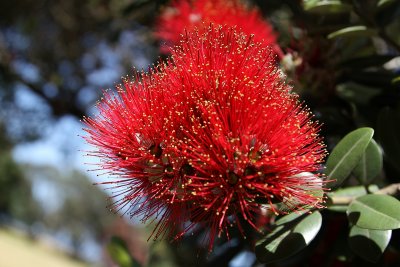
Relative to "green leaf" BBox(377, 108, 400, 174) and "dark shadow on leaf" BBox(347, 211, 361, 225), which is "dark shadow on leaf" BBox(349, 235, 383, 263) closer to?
"dark shadow on leaf" BBox(347, 211, 361, 225)

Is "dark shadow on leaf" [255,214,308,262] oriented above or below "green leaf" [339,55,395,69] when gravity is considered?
below

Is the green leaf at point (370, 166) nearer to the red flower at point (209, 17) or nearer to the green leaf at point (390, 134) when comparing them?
the green leaf at point (390, 134)

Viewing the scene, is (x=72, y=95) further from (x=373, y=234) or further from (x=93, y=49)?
(x=373, y=234)

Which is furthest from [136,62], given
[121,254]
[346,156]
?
[346,156]

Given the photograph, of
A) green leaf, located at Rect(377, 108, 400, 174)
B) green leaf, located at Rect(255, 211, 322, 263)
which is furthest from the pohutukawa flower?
green leaf, located at Rect(377, 108, 400, 174)

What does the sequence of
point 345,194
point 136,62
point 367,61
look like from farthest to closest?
point 136,62, point 367,61, point 345,194

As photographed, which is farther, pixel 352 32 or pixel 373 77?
pixel 373 77

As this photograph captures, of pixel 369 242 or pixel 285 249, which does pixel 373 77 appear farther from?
pixel 285 249
